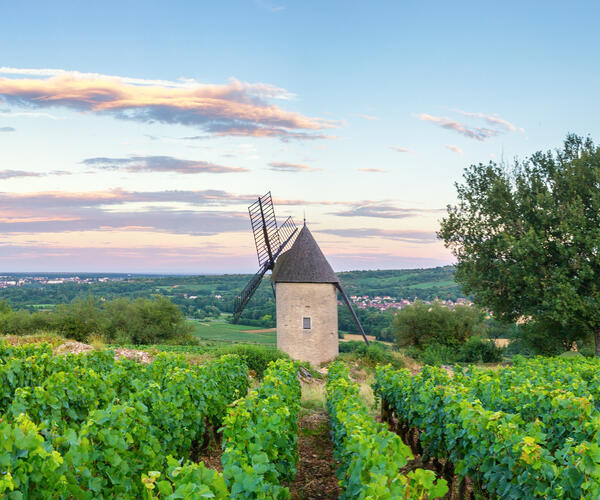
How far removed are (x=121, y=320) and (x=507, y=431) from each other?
39.6m

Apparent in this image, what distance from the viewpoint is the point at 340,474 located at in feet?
20.4

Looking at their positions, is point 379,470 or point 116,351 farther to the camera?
point 116,351

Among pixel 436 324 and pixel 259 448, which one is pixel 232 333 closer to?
pixel 436 324

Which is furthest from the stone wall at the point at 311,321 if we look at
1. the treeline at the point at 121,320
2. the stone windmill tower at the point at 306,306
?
the treeline at the point at 121,320

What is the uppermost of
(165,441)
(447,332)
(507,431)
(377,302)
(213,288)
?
(507,431)

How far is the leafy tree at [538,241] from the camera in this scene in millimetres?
21438

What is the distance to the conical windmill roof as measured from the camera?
26.9 m

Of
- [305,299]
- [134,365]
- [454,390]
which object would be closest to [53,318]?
[305,299]

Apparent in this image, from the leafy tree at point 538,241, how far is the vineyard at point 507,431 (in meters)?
11.4

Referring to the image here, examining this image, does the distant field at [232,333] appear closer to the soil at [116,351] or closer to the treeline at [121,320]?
the treeline at [121,320]

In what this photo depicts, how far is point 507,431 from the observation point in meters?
5.91

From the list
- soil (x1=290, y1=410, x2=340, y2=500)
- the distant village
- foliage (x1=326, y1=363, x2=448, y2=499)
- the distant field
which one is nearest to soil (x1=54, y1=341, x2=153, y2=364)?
soil (x1=290, y1=410, x2=340, y2=500)

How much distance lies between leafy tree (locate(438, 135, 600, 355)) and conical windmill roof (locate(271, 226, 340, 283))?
6.18 metres

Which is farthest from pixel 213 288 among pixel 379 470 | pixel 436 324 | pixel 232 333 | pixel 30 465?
pixel 379 470
